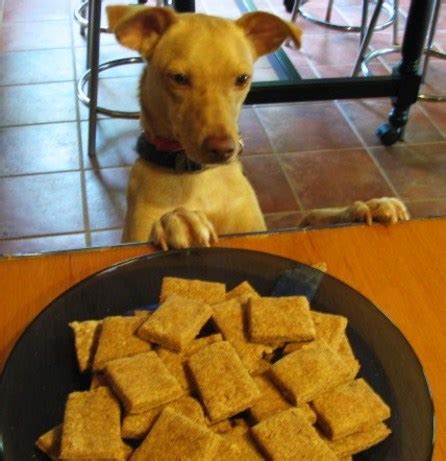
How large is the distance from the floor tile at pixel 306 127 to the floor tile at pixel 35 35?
1.15 m

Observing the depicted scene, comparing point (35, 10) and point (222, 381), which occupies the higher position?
point (222, 381)

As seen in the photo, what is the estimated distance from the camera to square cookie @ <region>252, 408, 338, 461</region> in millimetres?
548

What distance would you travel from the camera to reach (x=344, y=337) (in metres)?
0.69

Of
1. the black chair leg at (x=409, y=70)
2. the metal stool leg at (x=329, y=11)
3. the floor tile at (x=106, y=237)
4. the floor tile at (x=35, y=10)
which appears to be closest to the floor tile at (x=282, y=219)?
the floor tile at (x=106, y=237)

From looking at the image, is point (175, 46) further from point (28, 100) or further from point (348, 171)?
point (28, 100)

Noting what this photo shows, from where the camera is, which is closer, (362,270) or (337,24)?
(362,270)

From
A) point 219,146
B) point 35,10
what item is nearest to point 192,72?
point 219,146

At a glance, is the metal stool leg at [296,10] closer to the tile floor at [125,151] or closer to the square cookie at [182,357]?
the tile floor at [125,151]

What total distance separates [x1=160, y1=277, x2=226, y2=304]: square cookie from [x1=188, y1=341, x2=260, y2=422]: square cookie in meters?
0.09

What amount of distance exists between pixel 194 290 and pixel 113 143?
1.70 m

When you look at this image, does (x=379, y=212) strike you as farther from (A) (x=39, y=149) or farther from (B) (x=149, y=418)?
(A) (x=39, y=149)

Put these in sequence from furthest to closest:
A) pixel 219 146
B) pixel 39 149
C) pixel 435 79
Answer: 1. pixel 435 79
2. pixel 39 149
3. pixel 219 146

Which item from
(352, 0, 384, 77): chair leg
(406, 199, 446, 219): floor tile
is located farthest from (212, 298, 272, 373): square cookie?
(352, 0, 384, 77): chair leg

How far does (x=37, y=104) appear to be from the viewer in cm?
254
